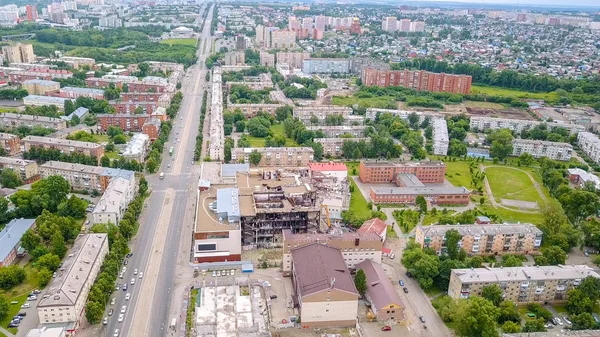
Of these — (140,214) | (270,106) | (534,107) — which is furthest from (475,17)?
(140,214)

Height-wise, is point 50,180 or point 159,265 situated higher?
point 50,180

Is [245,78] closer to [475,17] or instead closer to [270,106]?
[270,106]

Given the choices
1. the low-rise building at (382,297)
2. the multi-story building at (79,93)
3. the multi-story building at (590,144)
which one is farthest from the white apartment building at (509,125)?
the multi-story building at (79,93)

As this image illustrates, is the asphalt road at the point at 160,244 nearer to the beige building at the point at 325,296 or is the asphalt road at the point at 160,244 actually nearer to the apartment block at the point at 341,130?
the beige building at the point at 325,296

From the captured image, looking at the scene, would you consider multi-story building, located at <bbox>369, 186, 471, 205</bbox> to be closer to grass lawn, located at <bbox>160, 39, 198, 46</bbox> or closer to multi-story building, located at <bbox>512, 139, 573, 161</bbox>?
multi-story building, located at <bbox>512, 139, 573, 161</bbox>

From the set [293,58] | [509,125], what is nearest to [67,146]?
[509,125]
